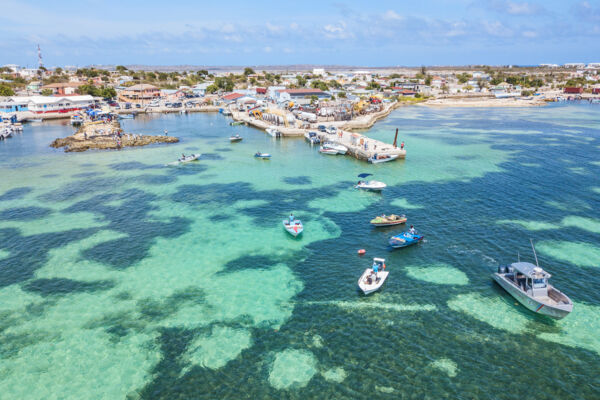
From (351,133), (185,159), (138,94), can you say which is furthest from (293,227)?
(138,94)

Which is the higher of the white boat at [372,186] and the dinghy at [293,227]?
the white boat at [372,186]

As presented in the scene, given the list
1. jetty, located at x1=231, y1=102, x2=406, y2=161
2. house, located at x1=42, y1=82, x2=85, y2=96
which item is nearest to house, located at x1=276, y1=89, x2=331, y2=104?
jetty, located at x1=231, y1=102, x2=406, y2=161

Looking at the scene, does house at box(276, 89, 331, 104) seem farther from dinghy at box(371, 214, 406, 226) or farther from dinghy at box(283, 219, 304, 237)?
dinghy at box(283, 219, 304, 237)

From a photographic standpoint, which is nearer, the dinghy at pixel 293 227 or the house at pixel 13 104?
the dinghy at pixel 293 227

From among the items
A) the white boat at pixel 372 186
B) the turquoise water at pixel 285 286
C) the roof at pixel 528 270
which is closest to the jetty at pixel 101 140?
the turquoise water at pixel 285 286

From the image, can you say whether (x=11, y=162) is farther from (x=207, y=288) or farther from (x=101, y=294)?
(x=207, y=288)

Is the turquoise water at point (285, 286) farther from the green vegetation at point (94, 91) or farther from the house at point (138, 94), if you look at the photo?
the house at point (138, 94)
